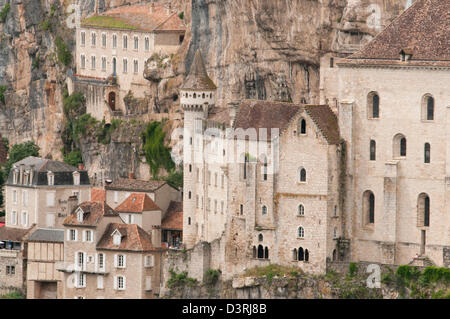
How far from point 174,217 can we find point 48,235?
8810 mm

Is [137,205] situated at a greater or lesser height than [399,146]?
lesser

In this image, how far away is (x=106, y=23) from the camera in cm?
18438

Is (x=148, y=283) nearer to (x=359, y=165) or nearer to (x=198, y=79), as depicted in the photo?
(x=198, y=79)

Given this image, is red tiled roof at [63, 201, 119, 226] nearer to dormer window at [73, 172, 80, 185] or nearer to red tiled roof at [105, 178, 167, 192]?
red tiled roof at [105, 178, 167, 192]

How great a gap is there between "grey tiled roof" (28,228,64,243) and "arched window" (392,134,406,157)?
26217 mm

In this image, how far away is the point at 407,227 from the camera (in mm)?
148000

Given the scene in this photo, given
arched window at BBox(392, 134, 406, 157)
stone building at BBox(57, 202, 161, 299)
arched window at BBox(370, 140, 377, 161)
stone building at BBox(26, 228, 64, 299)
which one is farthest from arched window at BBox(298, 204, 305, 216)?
stone building at BBox(26, 228, 64, 299)

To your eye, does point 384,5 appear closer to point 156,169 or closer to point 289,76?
point 289,76

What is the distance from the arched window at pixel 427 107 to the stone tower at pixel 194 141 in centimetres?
1721

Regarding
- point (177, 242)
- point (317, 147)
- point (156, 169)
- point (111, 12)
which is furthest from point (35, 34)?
point (317, 147)

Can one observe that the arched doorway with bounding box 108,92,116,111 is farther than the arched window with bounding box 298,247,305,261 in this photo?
Yes

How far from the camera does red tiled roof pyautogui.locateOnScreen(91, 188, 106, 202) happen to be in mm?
168175

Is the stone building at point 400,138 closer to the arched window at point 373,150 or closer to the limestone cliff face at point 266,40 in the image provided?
the arched window at point 373,150

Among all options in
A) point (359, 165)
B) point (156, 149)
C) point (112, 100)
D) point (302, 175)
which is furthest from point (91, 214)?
point (112, 100)
